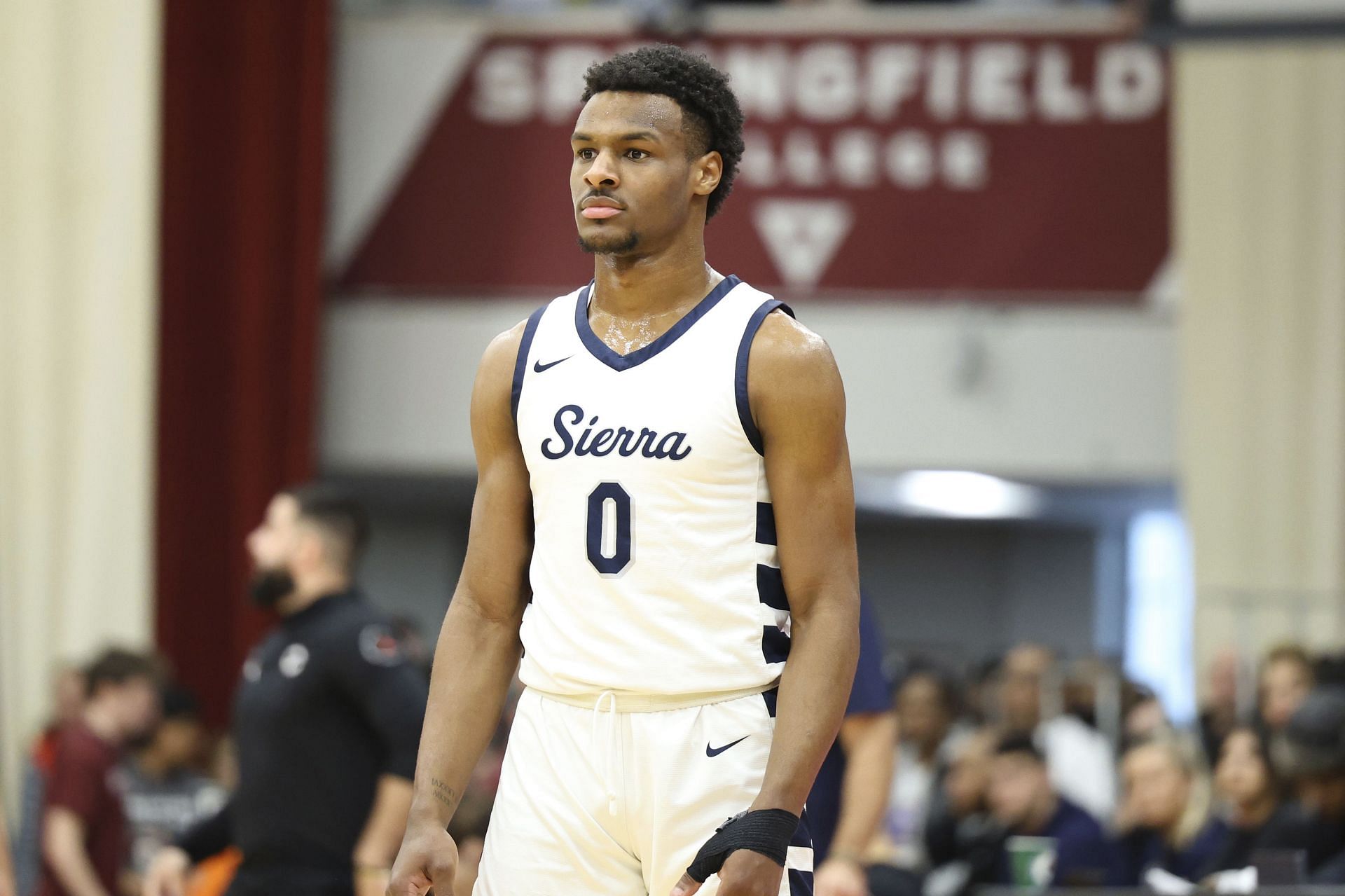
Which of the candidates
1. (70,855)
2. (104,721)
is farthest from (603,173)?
(104,721)

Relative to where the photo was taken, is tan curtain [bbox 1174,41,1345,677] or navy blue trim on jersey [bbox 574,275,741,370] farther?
tan curtain [bbox 1174,41,1345,677]

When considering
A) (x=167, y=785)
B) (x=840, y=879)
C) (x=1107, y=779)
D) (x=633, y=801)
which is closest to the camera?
(x=633, y=801)

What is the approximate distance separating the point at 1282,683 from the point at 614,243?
5701 millimetres

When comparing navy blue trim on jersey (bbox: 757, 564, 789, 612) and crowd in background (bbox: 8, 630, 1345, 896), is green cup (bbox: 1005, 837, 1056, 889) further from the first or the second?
navy blue trim on jersey (bbox: 757, 564, 789, 612)

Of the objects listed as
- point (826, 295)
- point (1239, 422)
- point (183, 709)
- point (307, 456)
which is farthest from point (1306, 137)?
point (183, 709)

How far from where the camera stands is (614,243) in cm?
279

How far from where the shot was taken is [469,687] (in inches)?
113

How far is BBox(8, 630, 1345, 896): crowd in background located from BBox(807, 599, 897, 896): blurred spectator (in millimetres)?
453

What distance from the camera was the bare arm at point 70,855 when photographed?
7121 mm

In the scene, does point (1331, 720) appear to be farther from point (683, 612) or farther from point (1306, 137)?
point (1306, 137)

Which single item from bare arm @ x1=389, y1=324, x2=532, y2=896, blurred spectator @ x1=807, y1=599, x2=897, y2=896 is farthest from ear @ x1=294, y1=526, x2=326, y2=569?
bare arm @ x1=389, y1=324, x2=532, y2=896

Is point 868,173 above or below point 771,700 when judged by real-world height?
above

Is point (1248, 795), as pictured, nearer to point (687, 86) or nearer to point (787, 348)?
point (787, 348)

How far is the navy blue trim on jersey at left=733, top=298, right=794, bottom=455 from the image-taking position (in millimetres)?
2721
